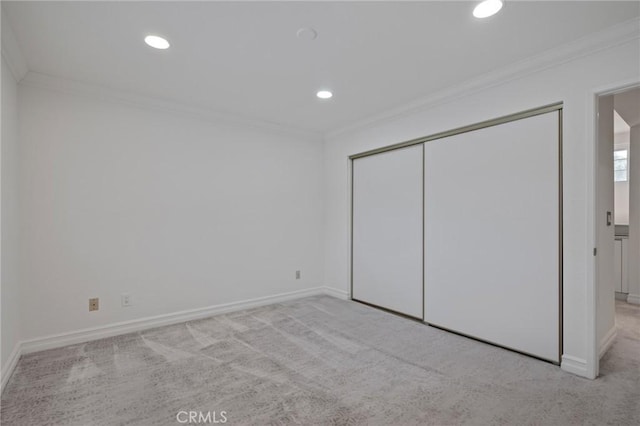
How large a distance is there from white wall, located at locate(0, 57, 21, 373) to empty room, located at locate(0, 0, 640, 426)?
0.04m

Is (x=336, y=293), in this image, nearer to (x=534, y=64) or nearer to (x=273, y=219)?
(x=273, y=219)

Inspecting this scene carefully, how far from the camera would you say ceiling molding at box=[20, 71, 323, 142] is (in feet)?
9.17

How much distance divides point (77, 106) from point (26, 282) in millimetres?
1664

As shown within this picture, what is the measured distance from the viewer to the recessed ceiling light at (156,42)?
7.31 feet

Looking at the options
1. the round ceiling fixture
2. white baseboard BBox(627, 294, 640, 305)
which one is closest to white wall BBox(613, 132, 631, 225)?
white baseboard BBox(627, 294, 640, 305)

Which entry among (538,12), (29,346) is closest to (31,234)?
(29,346)

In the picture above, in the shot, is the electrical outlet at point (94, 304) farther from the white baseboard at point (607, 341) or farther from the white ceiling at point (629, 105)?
the white ceiling at point (629, 105)

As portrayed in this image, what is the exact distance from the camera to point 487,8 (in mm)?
1925

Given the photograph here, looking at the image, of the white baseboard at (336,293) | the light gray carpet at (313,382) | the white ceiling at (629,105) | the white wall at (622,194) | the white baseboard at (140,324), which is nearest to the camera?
the light gray carpet at (313,382)

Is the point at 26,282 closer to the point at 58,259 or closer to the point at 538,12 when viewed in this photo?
the point at 58,259

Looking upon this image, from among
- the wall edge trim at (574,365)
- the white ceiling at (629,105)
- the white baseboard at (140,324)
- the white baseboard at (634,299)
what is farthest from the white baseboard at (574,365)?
the white baseboard at (634,299)

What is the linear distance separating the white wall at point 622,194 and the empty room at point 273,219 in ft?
5.05

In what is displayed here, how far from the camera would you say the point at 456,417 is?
1830mm

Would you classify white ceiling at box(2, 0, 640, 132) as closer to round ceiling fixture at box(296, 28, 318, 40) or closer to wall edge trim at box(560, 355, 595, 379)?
round ceiling fixture at box(296, 28, 318, 40)
